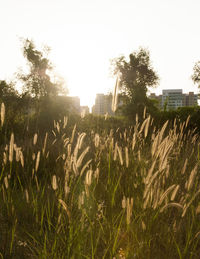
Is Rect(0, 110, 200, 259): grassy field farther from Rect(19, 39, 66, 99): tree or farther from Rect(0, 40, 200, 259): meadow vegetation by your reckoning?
Rect(19, 39, 66, 99): tree

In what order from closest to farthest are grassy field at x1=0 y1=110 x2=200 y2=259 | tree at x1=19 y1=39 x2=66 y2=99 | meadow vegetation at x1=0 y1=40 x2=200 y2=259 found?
1. grassy field at x1=0 y1=110 x2=200 y2=259
2. meadow vegetation at x1=0 y1=40 x2=200 y2=259
3. tree at x1=19 y1=39 x2=66 y2=99

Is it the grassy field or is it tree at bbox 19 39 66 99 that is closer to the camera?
the grassy field

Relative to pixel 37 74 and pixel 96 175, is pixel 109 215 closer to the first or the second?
pixel 96 175

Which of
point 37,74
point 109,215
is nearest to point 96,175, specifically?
point 109,215

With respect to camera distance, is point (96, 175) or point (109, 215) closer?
point (96, 175)

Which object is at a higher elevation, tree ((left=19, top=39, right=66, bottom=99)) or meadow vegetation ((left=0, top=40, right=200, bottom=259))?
tree ((left=19, top=39, right=66, bottom=99))

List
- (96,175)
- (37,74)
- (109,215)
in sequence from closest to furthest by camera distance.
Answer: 1. (96,175)
2. (109,215)
3. (37,74)

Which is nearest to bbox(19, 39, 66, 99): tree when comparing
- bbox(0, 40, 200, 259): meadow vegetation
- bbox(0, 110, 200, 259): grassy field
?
bbox(0, 40, 200, 259): meadow vegetation

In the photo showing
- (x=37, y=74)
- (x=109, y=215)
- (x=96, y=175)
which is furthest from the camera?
(x=37, y=74)

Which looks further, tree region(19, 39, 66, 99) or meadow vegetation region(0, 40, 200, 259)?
tree region(19, 39, 66, 99)

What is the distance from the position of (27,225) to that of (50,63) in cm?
3091

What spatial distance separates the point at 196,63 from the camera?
30938mm

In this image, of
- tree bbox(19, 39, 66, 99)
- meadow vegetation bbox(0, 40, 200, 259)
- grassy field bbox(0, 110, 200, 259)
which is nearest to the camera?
grassy field bbox(0, 110, 200, 259)

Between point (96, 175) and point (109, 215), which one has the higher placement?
point (96, 175)
